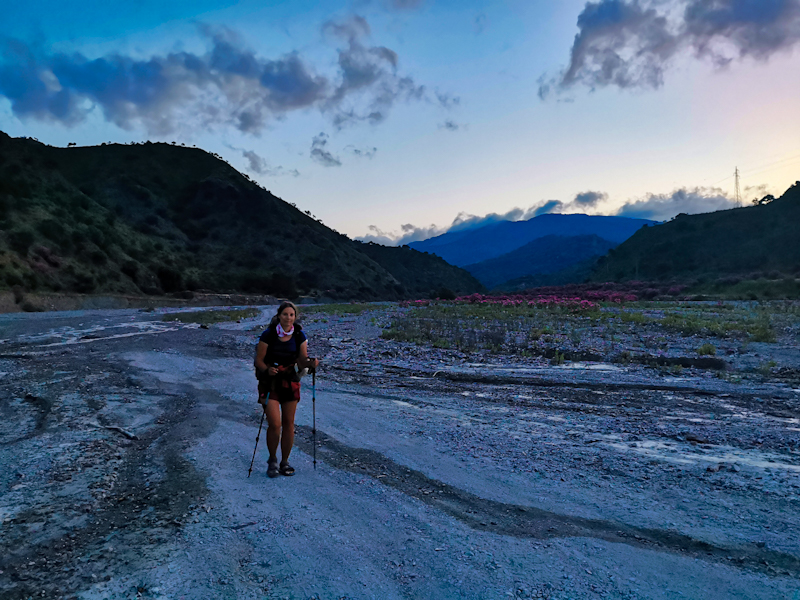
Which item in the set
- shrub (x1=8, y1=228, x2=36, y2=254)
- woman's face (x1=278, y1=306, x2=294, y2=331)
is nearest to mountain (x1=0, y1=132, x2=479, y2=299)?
shrub (x1=8, y1=228, x2=36, y2=254)

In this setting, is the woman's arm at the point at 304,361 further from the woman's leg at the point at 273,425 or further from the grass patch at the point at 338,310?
the grass patch at the point at 338,310

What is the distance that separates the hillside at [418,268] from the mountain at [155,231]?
4722mm

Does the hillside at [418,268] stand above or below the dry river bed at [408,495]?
above

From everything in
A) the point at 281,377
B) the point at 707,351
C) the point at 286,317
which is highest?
the point at 286,317

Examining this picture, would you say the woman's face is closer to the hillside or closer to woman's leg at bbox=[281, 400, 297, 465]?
woman's leg at bbox=[281, 400, 297, 465]

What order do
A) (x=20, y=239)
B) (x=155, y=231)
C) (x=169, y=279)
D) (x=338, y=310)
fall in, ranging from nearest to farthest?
(x=338, y=310), (x=20, y=239), (x=169, y=279), (x=155, y=231)

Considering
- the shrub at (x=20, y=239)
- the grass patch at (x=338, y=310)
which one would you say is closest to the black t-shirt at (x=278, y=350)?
the grass patch at (x=338, y=310)

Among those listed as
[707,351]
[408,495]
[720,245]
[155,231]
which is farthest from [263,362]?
[720,245]

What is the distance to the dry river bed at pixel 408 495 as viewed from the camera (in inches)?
148

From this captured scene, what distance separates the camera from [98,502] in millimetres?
5109

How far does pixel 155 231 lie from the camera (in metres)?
82.7

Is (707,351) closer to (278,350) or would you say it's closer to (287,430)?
(287,430)

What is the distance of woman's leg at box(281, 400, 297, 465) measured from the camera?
19.2 feet

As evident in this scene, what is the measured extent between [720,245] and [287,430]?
9357cm
